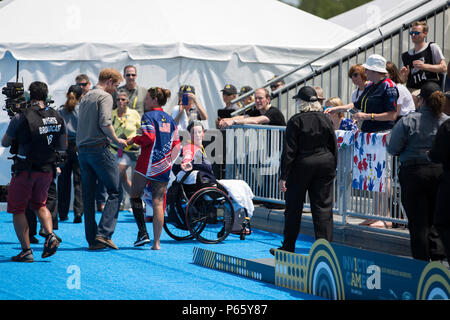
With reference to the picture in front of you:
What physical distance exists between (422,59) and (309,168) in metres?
3.05

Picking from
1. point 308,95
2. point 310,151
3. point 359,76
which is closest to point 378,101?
point 359,76

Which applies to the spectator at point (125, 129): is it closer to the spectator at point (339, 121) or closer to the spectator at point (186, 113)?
the spectator at point (186, 113)

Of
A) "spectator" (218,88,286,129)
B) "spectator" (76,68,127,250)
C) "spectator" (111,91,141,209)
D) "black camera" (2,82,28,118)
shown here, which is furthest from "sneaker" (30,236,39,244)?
"spectator" (218,88,286,129)

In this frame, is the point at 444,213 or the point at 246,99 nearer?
the point at 444,213

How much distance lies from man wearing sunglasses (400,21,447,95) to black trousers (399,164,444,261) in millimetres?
3321

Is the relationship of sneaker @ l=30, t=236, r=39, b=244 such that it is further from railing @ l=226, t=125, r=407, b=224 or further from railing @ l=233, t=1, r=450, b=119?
railing @ l=233, t=1, r=450, b=119

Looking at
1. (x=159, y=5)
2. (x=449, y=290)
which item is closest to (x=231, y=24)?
(x=159, y=5)

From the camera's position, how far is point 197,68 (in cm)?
1388

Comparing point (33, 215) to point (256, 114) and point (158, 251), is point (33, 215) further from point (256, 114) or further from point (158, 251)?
point (256, 114)

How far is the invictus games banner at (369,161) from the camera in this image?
8727 millimetres

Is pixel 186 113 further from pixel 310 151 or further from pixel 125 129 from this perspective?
pixel 310 151

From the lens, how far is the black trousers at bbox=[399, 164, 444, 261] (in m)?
6.77

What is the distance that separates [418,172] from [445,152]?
3.43ft

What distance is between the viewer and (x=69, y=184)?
12.2m
